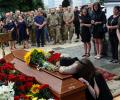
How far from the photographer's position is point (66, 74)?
508 cm

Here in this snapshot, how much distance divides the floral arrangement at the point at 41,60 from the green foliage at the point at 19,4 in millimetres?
13811

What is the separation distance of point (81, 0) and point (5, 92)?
19.0m

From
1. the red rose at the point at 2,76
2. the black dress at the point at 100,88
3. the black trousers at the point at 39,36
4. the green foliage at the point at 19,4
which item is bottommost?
the black trousers at the point at 39,36

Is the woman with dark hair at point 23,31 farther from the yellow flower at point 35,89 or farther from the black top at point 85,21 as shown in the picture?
the yellow flower at point 35,89

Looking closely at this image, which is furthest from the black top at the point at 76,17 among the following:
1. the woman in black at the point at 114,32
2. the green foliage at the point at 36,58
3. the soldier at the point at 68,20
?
the green foliage at the point at 36,58

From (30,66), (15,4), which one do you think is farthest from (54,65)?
(15,4)

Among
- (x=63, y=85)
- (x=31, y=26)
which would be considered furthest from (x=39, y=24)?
(x=63, y=85)

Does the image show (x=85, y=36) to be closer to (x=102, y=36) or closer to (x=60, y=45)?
(x=102, y=36)

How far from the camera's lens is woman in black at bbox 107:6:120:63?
338 inches

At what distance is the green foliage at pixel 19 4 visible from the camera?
19484mm

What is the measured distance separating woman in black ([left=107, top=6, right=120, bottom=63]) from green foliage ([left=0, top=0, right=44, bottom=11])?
11585mm

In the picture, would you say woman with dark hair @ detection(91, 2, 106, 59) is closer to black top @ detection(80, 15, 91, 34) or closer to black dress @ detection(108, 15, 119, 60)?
black top @ detection(80, 15, 91, 34)

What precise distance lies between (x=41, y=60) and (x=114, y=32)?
3485 mm

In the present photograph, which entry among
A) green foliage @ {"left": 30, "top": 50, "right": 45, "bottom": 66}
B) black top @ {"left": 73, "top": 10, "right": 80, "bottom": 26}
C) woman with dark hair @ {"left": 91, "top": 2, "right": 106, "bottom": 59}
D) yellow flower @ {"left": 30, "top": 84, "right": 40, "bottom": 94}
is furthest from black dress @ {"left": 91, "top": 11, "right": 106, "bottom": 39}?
black top @ {"left": 73, "top": 10, "right": 80, "bottom": 26}
